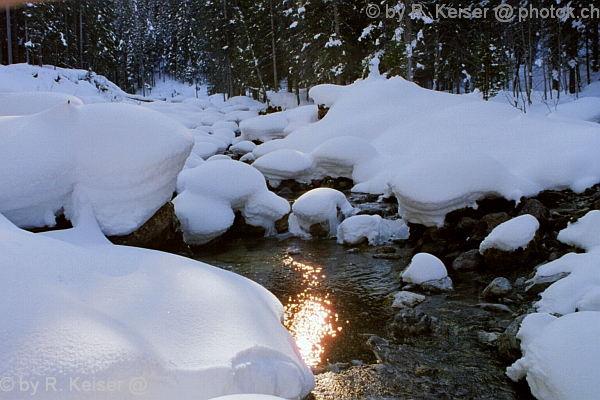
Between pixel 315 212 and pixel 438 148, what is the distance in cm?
558

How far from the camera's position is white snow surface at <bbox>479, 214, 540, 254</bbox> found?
7.73m

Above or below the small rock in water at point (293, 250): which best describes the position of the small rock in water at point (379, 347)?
above

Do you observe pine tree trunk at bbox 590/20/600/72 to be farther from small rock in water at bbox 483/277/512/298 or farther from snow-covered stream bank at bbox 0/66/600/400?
small rock in water at bbox 483/277/512/298

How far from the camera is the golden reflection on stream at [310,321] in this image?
544cm

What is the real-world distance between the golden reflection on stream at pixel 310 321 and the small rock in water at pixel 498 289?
2.16m

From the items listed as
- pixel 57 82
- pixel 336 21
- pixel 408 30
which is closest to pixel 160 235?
pixel 408 30

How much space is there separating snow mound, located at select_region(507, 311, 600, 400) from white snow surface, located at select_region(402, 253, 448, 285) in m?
2.76

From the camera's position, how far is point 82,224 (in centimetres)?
648

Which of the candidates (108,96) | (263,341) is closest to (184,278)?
(263,341)

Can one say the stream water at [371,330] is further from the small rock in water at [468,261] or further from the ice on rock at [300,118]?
the ice on rock at [300,118]

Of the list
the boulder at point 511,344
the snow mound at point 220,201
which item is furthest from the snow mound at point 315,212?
the boulder at point 511,344

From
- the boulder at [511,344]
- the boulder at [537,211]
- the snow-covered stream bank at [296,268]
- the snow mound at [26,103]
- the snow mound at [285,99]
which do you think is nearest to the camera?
the snow-covered stream bank at [296,268]

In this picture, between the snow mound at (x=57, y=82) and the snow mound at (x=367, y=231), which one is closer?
the snow mound at (x=367, y=231)

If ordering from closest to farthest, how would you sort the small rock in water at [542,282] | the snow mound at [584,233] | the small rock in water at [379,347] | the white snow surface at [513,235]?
the small rock in water at [379,347], the small rock in water at [542,282], the snow mound at [584,233], the white snow surface at [513,235]
